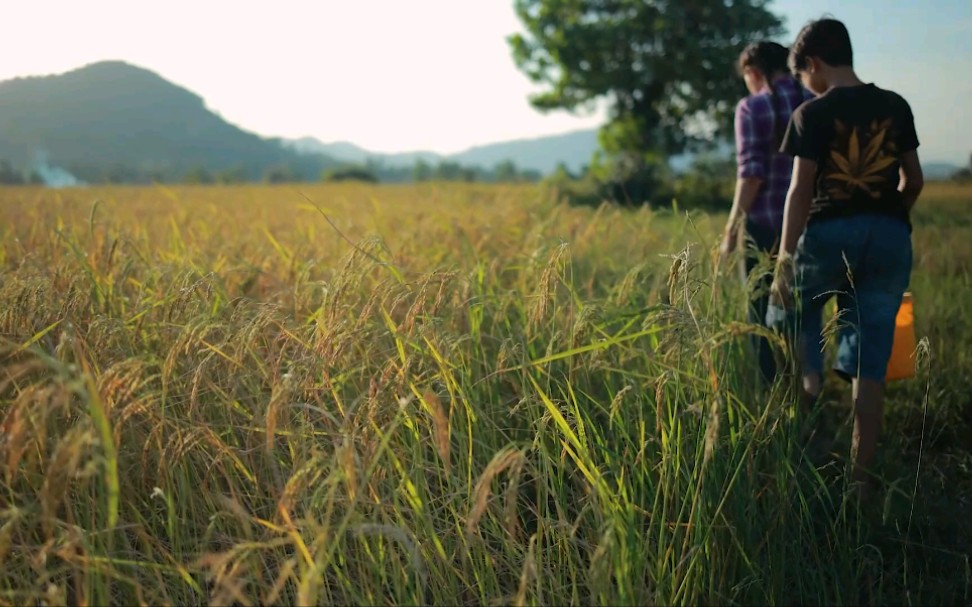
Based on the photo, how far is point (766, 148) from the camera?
3486mm

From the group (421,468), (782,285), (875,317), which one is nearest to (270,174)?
(782,285)

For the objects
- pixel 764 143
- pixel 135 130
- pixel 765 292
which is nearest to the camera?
pixel 765 292

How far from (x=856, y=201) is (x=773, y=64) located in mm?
1125

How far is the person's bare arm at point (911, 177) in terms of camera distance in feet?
8.88

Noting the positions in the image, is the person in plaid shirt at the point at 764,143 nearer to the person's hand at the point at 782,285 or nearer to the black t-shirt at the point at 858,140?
the person's hand at the point at 782,285

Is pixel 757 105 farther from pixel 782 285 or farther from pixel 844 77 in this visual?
pixel 782 285

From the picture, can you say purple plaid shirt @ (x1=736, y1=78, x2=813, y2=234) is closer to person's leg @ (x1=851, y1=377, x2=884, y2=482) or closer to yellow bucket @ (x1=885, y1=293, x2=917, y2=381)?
yellow bucket @ (x1=885, y1=293, x2=917, y2=381)

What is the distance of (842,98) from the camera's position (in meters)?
2.64

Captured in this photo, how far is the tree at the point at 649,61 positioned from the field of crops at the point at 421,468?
57.3ft


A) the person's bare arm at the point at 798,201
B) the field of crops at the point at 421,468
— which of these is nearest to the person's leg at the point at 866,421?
the field of crops at the point at 421,468

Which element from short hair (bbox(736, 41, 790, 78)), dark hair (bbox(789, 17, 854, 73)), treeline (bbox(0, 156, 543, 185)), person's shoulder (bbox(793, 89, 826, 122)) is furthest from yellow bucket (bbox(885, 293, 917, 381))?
treeline (bbox(0, 156, 543, 185))

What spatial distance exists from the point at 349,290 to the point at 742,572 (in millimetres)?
1506

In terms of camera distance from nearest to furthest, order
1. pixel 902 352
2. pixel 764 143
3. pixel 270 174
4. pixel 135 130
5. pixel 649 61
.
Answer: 1. pixel 902 352
2. pixel 764 143
3. pixel 649 61
4. pixel 270 174
5. pixel 135 130

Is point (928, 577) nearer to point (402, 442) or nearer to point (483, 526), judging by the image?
point (483, 526)
